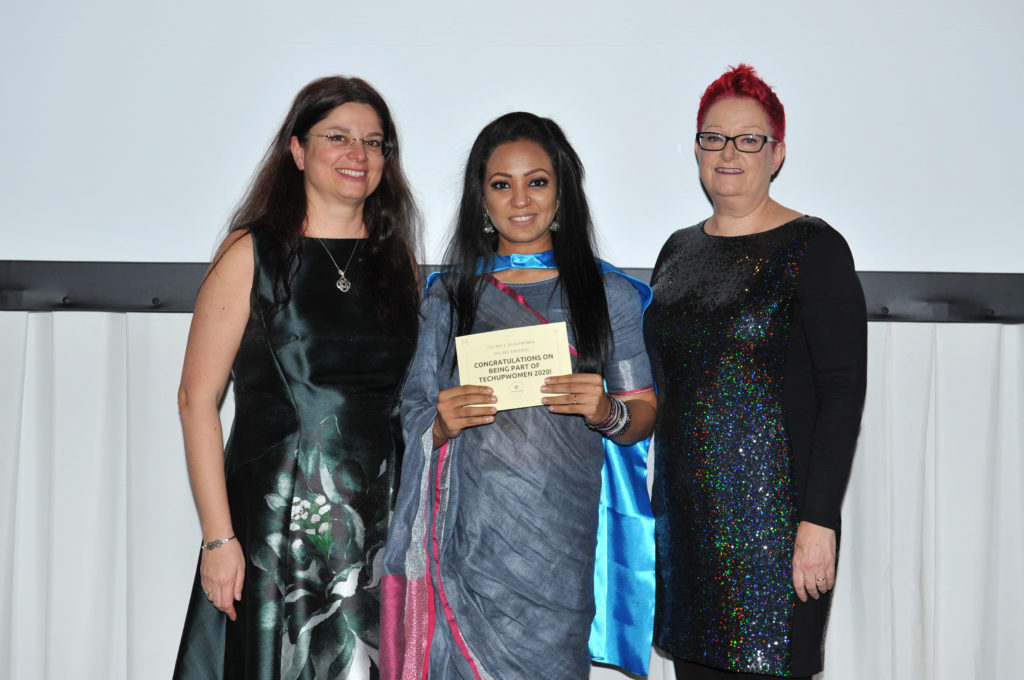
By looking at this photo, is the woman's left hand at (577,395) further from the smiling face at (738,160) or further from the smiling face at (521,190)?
the smiling face at (738,160)

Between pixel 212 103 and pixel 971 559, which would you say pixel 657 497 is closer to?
pixel 971 559

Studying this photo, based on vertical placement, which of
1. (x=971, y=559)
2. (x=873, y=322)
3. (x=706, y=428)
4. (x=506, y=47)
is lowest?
(x=971, y=559)

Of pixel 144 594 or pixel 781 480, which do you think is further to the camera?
pixel 144 594

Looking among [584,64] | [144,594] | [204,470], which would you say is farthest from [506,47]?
[144,594]

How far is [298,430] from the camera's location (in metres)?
1.88

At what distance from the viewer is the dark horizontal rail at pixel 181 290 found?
259 cm

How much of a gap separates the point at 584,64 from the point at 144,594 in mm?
2207

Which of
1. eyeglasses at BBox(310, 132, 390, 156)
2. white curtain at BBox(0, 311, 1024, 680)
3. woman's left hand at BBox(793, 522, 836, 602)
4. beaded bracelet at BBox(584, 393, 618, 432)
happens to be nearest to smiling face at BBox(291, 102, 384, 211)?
eyeglasses at BBox(310, 132, 390, 156)

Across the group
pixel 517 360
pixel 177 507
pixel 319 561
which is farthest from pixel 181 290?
pixel 517 360

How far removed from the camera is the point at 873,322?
8.59 feet

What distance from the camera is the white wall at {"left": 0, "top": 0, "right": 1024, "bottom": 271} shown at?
2615mm

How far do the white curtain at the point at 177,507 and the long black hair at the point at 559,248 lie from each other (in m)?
1.19

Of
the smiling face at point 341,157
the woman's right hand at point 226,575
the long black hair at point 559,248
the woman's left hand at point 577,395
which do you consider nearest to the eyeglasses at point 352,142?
the smiling face at point 341,157

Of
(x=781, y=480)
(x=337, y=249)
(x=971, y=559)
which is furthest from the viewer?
(x=971, y=559)
